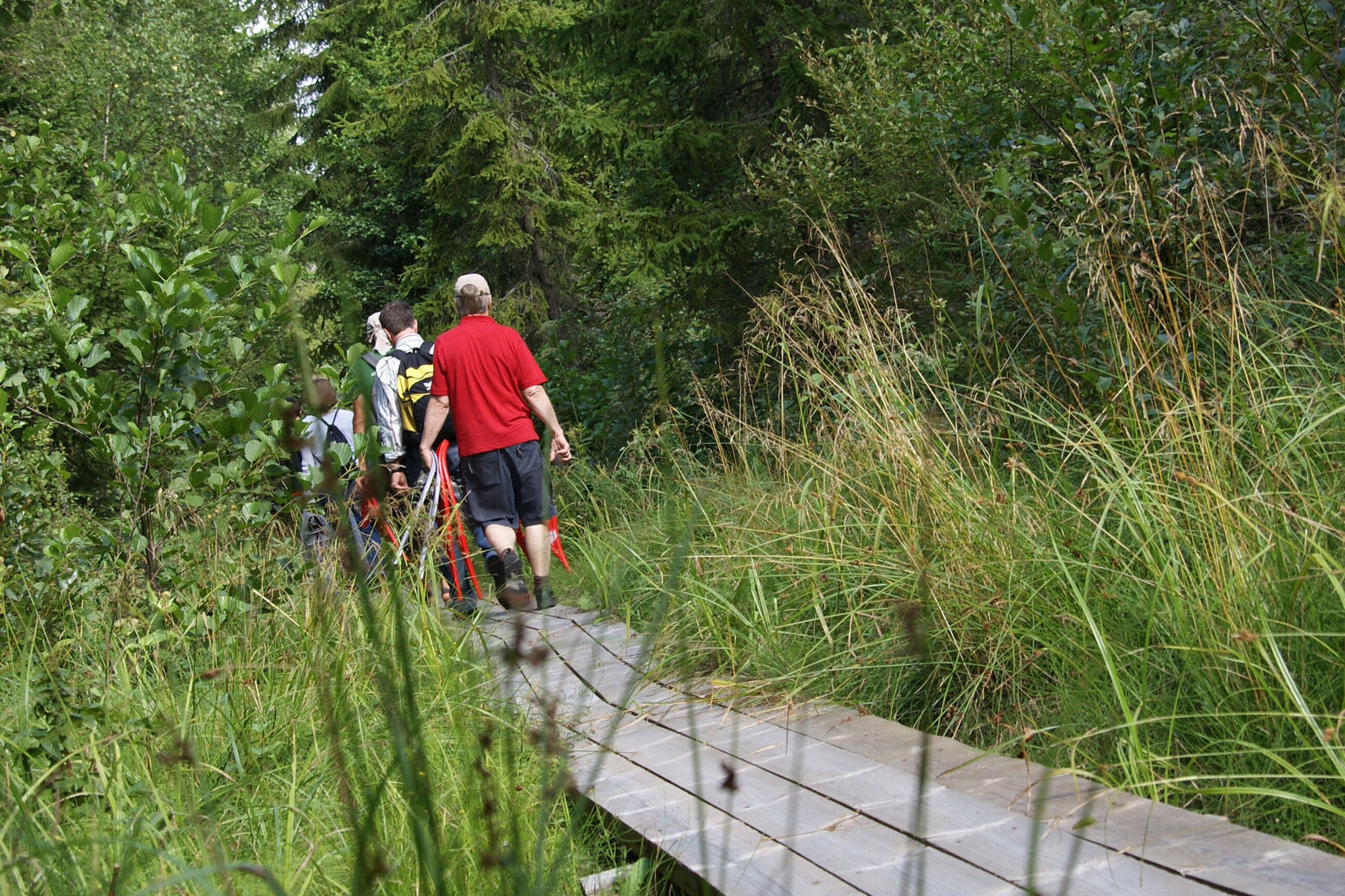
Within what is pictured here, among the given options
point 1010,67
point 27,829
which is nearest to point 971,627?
point 27,829

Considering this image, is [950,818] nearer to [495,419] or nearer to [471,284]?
[495,419]

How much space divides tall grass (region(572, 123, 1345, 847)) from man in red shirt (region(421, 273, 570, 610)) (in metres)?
1.55

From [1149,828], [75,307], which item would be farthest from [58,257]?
[1149,828]

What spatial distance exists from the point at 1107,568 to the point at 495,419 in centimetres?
393

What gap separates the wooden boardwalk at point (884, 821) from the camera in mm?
2113

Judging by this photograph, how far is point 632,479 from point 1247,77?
15.1 ft

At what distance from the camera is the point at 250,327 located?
413 cm

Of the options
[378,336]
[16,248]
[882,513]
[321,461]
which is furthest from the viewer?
[378,336]

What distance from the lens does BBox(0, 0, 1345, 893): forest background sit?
2562mm

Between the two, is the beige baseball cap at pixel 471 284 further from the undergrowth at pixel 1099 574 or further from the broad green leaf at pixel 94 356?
the broad green leaf at pixel 94 356

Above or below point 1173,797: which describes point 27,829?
above

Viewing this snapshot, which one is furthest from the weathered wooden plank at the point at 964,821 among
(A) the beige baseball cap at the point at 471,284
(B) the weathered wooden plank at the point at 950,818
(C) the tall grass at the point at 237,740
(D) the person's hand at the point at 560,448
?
(A) the beige baseball cap at the point at 471,284

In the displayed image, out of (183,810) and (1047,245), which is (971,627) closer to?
Result: (1047,245)

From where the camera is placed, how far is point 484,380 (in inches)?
251
